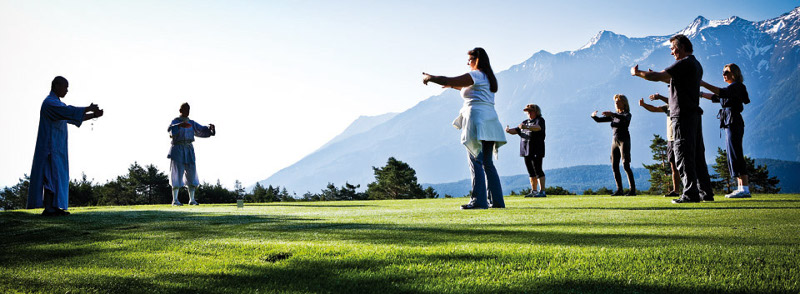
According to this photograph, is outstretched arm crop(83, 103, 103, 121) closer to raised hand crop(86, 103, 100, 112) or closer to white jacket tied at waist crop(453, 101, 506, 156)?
raised hand crop(86, 103, 100, 112)

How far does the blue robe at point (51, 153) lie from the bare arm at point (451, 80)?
6366 millimetres

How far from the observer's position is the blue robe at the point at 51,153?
8180mm

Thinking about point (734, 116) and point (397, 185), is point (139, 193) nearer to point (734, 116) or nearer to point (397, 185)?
point (397, 185)

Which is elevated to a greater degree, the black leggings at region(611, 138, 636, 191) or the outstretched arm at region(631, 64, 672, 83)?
the outstretched arm at region(631, 64, 672, 83)

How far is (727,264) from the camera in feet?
8.33

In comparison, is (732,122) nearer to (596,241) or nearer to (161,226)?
(596,241)

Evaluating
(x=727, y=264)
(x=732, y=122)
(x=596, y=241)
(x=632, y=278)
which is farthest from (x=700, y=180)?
(x=632, y=278)

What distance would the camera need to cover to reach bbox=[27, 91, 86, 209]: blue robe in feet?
26.8

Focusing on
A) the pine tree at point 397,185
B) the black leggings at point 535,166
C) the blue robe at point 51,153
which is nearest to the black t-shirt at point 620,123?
the black leggings at point 535,166

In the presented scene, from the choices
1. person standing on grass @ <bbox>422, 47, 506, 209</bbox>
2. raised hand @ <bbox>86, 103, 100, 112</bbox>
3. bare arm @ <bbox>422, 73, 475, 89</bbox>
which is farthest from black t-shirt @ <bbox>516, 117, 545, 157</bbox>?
raised hand @ <bbox>86, 103, 100, 112</bbox>

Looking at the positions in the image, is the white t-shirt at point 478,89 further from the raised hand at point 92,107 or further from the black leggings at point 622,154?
the black leggings at point 622,154

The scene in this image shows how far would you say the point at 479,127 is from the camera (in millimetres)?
7254

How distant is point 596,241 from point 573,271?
125 cm

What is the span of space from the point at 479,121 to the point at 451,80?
32.0 inches
